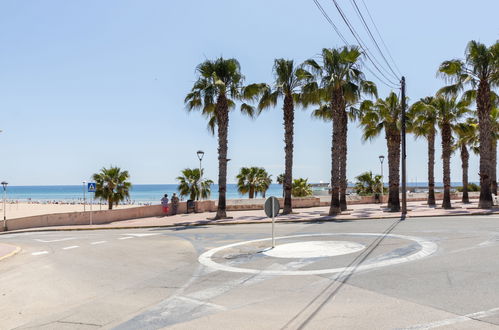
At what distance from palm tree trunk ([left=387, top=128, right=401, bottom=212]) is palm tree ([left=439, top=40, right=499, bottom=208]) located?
201 inches

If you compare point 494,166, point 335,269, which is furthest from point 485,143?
point 335,269

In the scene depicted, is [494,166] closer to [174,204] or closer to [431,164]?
[431,164]

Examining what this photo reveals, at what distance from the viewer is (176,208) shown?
98.5 feet

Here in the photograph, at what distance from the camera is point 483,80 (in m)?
26.3

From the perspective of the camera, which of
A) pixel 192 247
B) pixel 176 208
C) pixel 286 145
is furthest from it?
pixel 176 208

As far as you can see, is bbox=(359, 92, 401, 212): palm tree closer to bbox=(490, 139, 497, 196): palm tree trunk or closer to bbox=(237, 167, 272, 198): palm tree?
bbox=(490, 139, 497, 196): palm tree trunk

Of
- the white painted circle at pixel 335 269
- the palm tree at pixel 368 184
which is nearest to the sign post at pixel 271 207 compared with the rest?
the white painted circle at pixel 335 269

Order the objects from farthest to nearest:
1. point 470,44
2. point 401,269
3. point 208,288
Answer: point 470,44 → point 401,269 → point 208,288

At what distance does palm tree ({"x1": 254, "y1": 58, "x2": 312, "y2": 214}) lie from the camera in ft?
89.8

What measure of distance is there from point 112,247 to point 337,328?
10985 millimetres

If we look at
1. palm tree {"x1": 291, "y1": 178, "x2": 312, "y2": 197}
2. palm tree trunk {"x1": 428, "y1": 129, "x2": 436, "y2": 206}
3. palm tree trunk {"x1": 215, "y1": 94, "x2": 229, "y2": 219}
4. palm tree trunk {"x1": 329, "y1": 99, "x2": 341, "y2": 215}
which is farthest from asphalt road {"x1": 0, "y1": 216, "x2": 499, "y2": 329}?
palm tree {"x1": 291, "y1": 178, "x2": 312, "y2": 197}

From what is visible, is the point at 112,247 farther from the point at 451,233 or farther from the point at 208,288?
the point at 451,233

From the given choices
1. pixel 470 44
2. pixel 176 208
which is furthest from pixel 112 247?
pixel 470 44

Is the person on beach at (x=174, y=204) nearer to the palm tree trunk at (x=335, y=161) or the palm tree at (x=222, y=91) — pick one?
the palm tree at (x=222, y=91)
